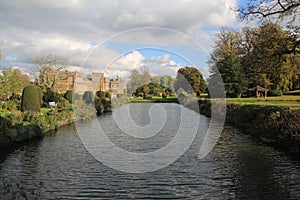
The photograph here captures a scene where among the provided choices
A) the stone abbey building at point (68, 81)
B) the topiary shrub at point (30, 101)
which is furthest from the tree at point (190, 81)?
the topiary shrub at point (30, 101)

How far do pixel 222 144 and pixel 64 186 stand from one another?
29.4ft

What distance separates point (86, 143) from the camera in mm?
15766

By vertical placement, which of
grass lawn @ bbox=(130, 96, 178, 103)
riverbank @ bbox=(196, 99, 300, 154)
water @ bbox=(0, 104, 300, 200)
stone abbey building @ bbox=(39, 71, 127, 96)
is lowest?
water @ bbox=(0, 104, 300, 200)

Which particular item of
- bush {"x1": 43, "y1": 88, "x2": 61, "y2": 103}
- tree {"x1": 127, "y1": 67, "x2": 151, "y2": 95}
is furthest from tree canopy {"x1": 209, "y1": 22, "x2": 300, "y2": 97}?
bush {"x1": 43, "y1": 88, "x2": 61, "y2": 103}

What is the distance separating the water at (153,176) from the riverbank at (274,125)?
3.54 feet

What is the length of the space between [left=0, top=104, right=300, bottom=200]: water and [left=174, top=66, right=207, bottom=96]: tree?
42.3 meters

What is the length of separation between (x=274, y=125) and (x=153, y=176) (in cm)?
855

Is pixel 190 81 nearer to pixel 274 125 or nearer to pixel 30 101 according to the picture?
pixel 30 101

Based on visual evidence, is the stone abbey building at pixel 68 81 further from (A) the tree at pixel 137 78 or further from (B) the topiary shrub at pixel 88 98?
(A) the tree at pixel 137 78

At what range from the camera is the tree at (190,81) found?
56688mm

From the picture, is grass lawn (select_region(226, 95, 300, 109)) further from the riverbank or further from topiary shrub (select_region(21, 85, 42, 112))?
topiary shrub (select_region(21, 85, 42, 112))

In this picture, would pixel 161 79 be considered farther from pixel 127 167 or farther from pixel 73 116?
pixel 127 167

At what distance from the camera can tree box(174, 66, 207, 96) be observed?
186 ft

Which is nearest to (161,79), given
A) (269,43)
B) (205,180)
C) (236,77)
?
(236,77)
